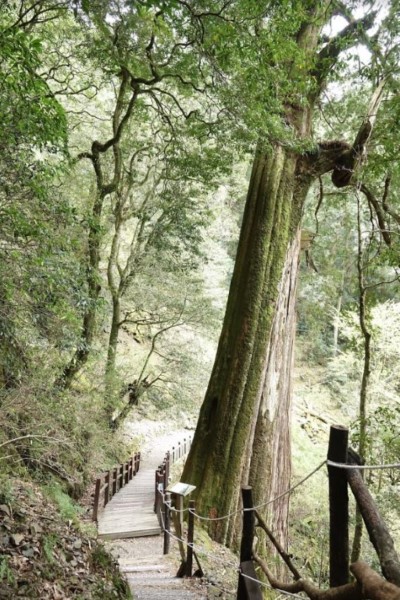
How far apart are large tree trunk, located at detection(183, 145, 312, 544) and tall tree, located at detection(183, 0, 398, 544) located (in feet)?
0.04

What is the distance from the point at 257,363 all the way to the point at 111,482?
19.4 ft

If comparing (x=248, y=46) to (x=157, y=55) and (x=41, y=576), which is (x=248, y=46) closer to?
(x=157, y=55)

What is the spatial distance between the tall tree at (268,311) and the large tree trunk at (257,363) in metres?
0.01

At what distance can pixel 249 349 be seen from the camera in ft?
18.6

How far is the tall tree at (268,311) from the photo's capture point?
531 centimetres

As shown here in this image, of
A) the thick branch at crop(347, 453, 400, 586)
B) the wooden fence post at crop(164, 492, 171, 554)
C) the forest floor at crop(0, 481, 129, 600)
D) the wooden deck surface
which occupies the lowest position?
the wooden deck surface

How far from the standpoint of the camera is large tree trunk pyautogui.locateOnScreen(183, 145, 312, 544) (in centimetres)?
539

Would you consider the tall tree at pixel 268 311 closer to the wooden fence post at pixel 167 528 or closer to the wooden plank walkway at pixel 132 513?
the wooden fence post at pixel 167 528

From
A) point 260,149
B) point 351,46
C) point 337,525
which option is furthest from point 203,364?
point 337,525

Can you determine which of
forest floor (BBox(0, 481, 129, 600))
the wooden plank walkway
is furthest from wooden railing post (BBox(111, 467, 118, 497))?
forest floor (BBox(0, 481, 129, 600))

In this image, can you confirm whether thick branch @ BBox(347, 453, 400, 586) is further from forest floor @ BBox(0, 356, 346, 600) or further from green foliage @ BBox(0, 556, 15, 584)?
green foliage @ BBox(0, 556, 15, 584)

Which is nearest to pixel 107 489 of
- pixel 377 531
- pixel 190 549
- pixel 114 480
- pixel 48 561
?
pixel 114 480

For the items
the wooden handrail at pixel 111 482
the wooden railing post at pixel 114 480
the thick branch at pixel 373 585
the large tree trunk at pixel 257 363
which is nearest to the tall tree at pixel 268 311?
the large tree trunk at pixel 257 363

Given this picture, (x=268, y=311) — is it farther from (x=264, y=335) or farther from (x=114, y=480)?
(x=114, y=480)
